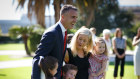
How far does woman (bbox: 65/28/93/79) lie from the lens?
335 centimetres

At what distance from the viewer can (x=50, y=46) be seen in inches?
103

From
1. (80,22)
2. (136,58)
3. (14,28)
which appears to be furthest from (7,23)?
(136,58)

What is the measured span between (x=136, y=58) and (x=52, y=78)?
5437 millimetres

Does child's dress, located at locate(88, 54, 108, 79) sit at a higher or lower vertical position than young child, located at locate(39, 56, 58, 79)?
lower

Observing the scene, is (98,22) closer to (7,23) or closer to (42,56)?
(42,56)

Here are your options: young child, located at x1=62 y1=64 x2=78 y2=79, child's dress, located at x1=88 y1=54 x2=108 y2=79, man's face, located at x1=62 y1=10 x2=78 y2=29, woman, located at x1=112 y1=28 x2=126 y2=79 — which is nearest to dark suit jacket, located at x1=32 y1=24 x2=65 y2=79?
man's face, located at x1=62 y1=10 x2=78 y2=29

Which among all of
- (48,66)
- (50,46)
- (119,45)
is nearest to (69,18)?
(50,46)

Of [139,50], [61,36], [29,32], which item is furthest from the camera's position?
[29,32]

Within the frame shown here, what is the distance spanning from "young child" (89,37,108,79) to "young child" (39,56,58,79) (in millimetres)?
1179

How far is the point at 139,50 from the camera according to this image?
736 cm

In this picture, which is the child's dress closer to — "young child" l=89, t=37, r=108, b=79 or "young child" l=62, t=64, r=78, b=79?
"young child" l=89, t=37, r=108, b=79

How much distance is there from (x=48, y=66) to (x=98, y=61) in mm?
→ 1485

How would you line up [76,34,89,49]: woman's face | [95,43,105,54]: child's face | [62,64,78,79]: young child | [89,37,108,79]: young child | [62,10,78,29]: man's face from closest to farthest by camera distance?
[62,10,78,29]: man's face < [62,64,78,79]: young child < [76,34,89,49]: woman's face < [89,37,108,79]: young child < [95,43,105,54]: child's face

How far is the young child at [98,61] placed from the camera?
3710 millimetres
